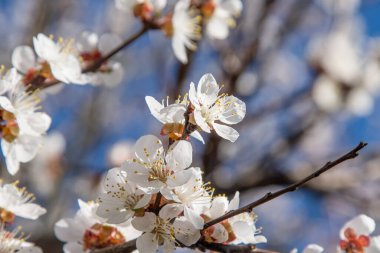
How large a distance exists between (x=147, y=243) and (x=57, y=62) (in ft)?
2.49

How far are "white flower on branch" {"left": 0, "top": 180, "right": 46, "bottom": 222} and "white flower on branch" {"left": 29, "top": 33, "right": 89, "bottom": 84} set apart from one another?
417 mm

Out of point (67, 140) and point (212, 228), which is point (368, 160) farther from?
point (212, 228)

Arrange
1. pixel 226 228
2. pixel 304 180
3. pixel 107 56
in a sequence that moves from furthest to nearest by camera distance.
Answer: pixel 107 56 < pixel 226 228 < pixel 304 180

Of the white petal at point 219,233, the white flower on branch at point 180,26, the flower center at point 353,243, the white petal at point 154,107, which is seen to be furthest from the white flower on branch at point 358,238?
the white flower on branch at point 180,26

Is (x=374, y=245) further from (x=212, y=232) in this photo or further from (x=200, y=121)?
(x=200, y=121)

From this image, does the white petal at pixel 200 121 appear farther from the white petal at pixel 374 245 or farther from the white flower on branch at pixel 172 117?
the white petal at pixel 374 245

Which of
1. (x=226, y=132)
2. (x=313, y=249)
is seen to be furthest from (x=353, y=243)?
(x=226, y=132)

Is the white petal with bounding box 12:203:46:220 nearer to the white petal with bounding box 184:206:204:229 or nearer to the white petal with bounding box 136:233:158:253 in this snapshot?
the white petal with bounding box 136:233:158:253

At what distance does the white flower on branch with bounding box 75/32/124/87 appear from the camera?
205 cm

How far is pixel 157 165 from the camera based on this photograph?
129cm

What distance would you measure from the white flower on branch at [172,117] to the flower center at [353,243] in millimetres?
536

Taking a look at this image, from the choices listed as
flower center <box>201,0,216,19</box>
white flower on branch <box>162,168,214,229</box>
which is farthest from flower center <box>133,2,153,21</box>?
white flower on branch <box>162,168,214,229</box>

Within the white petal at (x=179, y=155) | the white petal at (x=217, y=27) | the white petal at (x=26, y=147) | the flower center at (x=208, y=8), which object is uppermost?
the flower center at (x=208, y=8)

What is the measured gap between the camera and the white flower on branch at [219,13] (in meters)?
2.30
